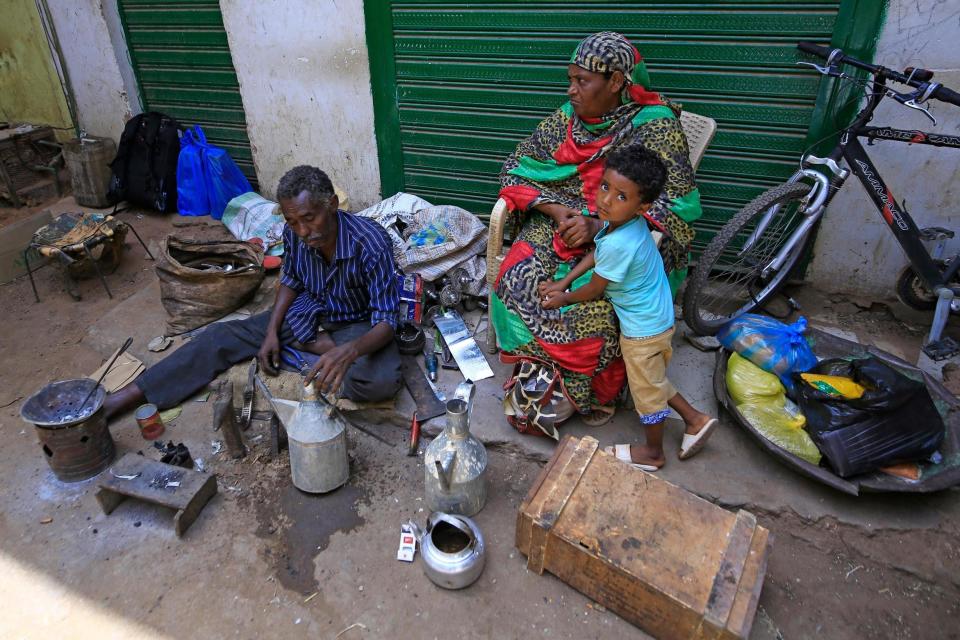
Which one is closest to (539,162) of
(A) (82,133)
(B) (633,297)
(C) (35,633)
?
(B) (633,297)

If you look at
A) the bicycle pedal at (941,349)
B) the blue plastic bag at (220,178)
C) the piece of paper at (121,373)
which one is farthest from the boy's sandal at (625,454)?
the blue plastic bag at (220,178)

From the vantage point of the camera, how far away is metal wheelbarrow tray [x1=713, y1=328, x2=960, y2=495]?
2430 millimetres

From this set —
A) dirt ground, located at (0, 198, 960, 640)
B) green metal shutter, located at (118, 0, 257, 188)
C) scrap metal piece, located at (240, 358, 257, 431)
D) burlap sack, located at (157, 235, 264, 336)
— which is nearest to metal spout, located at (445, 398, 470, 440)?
dirt ground, located at (0, 198, 960, 640)

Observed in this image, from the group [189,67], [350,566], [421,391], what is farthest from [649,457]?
[189,67]

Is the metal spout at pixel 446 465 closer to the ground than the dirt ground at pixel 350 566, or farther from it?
farther from it

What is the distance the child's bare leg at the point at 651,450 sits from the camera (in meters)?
2.62

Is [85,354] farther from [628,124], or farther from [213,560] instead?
[628,124]

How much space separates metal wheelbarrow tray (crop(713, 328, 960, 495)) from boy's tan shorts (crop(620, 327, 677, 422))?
1.55ft

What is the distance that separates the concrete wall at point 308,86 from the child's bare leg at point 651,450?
3025 mm

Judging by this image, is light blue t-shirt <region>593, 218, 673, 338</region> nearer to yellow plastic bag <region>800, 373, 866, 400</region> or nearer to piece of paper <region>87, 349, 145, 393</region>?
yellow plastic bag <region>800, 373, 866, 400</region>

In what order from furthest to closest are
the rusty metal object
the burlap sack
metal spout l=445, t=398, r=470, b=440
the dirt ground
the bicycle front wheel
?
the burlap sack
the bicycle front wheel
the rusty metal object
metal spout l=445, t=398, r=470, b=440
the dirt ground

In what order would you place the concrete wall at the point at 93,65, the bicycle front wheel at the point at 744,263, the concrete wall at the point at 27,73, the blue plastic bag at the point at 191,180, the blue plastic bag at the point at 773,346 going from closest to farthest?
the blue plastic bag at the point at 773,346 → the bicycle front wheel at the point at 744,263 → the blue plastic bag at the point at 191,180 → the concrete wall at the point at 93,65 → the concrete wall at the point at 27,73

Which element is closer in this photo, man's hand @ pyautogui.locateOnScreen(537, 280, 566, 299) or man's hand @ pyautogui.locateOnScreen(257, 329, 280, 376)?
man's hand @ pyautogui.locateOnScreen(537, 280, 566, 299)

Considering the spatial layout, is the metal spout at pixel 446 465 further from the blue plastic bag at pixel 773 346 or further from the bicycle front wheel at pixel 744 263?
the bicycle front wheel at pixel 744 263
